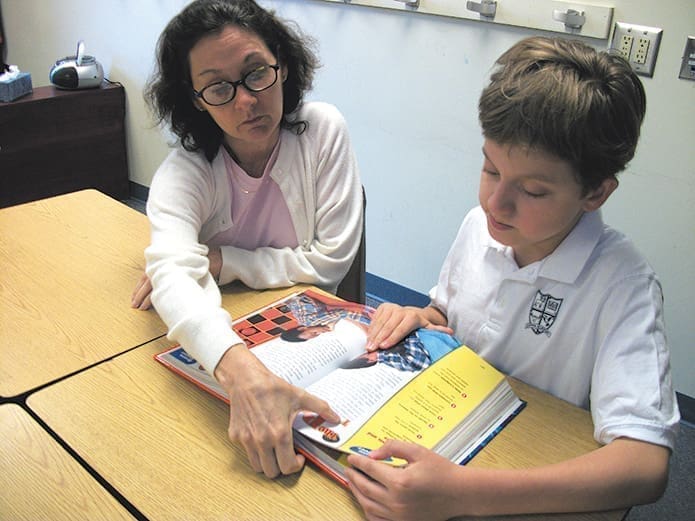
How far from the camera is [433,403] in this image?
958mm

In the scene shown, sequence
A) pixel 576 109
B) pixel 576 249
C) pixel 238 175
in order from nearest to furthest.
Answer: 1. pixel 576 109
2. pixel 576 249
3. pixel 238 175

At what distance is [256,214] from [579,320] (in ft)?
2.46

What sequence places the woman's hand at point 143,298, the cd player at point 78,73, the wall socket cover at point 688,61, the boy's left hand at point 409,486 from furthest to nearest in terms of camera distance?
the cd player at point 78,73, the wall socket cover at point 688,61, the woman's hand at point 143,298, the boy's left hand at point 409,486

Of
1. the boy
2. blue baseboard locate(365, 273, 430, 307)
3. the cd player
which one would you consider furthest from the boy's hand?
the cd player

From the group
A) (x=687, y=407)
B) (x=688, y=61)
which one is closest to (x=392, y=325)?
(x=688, y=61)

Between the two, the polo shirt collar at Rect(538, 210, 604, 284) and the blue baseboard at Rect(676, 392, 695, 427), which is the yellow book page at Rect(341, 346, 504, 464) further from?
the blue baseboard at Rect(676, 392, 695, 427)

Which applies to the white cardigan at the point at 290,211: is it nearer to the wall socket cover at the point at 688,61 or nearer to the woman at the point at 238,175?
the woman at the point at 238,175

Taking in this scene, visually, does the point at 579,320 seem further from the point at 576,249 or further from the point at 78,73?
the point at 78,73

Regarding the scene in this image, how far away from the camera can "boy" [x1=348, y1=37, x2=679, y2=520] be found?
32.4 inches

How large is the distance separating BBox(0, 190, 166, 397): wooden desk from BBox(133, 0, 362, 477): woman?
→ 82 mm

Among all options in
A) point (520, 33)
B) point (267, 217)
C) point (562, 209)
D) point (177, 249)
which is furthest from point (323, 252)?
point (520, 33)

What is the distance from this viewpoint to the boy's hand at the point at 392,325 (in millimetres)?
1100

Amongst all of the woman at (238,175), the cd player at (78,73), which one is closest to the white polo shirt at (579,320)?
the woman at (238,175)

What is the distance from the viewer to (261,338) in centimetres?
113
